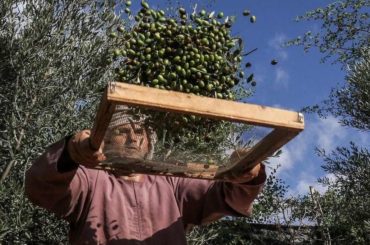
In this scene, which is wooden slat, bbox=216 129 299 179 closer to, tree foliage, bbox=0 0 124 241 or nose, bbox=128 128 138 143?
nose, bbox=128 128 138 143

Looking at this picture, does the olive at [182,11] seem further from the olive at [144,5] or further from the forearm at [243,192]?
the forearm at [243,192]

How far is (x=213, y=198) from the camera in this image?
10.3 feet

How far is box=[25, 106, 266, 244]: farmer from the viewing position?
8.43 ft

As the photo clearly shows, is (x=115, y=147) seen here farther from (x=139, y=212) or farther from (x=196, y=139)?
(x=139, y=212)

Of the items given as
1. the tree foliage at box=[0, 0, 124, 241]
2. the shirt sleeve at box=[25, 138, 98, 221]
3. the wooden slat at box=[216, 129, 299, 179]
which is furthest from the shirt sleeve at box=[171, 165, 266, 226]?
the tree foliage at box=[0, 0, 124, 241]

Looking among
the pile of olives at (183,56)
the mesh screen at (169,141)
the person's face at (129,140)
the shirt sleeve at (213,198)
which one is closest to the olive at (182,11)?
the pile of olives at (183,56)

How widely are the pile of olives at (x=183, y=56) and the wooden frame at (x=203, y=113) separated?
1.09 feet

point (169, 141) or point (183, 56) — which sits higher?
point (183, 56)

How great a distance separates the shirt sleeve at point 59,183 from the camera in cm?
264

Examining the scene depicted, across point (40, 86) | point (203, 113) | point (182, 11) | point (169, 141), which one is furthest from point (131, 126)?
point (40, 86)

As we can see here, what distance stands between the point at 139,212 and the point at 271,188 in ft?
30.3

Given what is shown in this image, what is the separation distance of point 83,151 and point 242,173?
0.79 m

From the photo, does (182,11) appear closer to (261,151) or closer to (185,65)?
(185,65)

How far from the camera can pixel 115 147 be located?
2549mm
